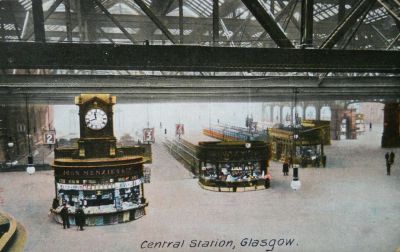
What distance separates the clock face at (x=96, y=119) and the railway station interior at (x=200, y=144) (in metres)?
0.04

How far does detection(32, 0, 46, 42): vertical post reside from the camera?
303 centimetres

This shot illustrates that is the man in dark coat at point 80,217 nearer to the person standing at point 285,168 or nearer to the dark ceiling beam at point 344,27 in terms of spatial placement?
the dark ceiling beam at point 344,27

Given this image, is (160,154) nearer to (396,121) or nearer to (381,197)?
(381,197)

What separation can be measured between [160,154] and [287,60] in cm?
2806

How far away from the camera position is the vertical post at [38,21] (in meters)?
3.03

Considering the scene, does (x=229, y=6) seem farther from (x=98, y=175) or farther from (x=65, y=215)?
(x=65, y=215)

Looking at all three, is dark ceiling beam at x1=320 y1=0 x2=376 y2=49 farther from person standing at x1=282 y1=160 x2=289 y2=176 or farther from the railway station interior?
person standing at x1=282 y1=160 x2=289 y2=176

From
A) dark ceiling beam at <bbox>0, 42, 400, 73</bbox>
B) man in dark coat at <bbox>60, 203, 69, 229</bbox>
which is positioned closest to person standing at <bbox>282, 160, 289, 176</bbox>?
man in dark coat at <bbox>60, 203, 69, 229</bbox>

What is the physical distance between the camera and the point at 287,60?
3.33 metres

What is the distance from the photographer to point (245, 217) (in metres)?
13.2

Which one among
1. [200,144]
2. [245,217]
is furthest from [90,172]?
[200,144]

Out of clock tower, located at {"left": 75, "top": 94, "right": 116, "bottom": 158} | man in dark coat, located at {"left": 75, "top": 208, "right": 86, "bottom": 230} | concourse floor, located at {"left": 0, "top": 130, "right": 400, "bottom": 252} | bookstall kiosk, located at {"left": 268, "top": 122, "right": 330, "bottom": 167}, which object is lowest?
concourse floor, located at {"left": 0, "top": 130, "right": 400, "bottom": 252}

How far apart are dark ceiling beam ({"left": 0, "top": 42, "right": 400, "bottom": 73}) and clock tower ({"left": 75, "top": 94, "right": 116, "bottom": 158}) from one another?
11151 millimetres

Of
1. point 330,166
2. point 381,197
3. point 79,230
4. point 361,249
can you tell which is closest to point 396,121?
point 330,166
